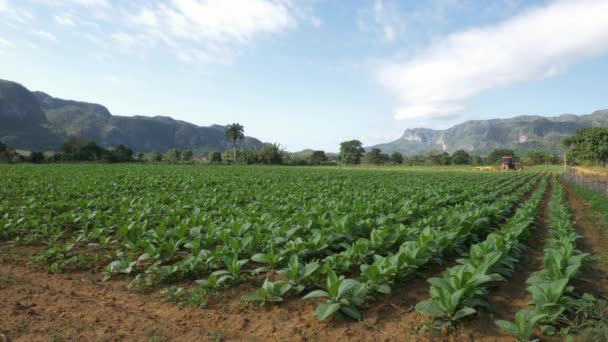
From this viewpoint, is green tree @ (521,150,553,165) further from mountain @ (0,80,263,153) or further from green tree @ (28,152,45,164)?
mountain @ (0,80,263,153)

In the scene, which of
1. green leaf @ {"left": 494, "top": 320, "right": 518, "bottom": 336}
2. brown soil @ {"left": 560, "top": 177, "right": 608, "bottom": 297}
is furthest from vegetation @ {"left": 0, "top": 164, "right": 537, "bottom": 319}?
brown soil @ {"left": 560, "top": 177, "right": 608, "bottom": 297}

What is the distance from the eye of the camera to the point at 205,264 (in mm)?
4707

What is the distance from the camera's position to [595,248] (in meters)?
7.06

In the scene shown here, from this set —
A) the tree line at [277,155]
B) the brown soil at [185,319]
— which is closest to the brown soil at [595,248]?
the brown soil at [185,319]

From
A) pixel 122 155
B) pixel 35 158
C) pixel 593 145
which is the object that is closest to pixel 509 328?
pixel 593 145

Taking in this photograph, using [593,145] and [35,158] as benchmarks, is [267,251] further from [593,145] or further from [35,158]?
→ [35,158]

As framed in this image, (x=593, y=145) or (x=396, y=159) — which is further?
(x=396, y=159)

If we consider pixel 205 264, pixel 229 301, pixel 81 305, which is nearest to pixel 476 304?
pixel 229 301

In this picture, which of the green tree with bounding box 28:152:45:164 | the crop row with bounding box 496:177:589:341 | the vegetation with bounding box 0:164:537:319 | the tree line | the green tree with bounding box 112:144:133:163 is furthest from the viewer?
the green tree with bounding box 112:144:133:163

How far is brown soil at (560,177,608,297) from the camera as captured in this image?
450cm

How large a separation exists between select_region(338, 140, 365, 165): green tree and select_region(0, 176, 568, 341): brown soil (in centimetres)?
9772

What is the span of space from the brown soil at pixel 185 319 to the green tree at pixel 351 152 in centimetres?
9772

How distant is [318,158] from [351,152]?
553 inches

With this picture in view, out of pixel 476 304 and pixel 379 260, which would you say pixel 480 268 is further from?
pixel 379 260
